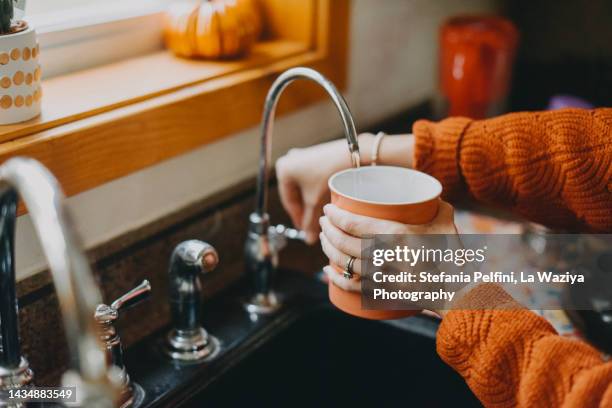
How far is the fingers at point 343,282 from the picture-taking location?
88 cm

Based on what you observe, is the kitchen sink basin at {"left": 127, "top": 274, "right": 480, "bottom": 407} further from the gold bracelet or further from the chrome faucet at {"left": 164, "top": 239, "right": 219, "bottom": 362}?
the gold bracelet

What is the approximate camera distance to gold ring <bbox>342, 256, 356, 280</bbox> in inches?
34.5

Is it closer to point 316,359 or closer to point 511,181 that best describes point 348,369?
point 316,359

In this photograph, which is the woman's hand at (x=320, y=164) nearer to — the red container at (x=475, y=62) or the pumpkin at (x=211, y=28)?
the pumpkin at (x=211, y=28)

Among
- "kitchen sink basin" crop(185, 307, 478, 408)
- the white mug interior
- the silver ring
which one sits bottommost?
"kitchen sink basin" crop(185, 307, 478, 408)

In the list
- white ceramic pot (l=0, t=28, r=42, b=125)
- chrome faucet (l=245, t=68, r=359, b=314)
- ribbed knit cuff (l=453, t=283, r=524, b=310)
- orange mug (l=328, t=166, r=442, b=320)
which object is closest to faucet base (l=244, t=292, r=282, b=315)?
chrome faucet (l=245, t=68, r=359, b=314)

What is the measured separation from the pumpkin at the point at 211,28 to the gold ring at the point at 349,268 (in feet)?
1.62

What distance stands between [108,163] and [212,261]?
0.61 feet

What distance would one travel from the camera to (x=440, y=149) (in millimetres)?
1108

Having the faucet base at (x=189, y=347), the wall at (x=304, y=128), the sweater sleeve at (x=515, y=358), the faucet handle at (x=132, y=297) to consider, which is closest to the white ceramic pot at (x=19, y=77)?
the wall at (x=304, y=128)

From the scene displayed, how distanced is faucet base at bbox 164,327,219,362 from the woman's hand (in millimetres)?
253

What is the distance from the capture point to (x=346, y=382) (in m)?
1.16

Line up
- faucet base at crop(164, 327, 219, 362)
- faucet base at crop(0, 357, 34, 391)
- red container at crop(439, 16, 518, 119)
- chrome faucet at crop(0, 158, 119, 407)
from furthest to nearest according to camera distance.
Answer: red container at crop(439, 16, 518, 119) < faucet base at crop(164, 327, 219, 362) < faucet base at crop(0, 357, 34, 391) < chrome faucet at crop(0, 158, 119, 407)

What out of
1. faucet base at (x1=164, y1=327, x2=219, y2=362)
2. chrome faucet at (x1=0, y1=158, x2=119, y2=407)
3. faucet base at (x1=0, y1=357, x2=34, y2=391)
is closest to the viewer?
chrome faucet at (x1=0, y1=158, x2=119, y2=407)
